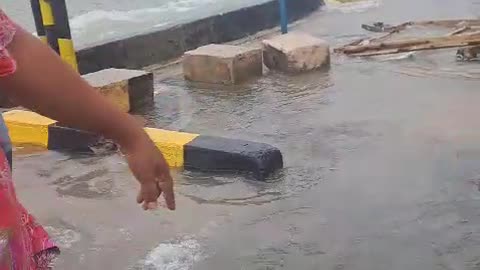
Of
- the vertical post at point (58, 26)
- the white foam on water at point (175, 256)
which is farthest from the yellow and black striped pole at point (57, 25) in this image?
the white foam on water at point (175, 256)

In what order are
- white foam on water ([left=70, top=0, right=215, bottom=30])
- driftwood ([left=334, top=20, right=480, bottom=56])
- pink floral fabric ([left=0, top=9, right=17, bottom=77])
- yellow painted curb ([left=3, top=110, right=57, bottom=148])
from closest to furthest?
pink floral fabric ([left=0, top=9, right=17, bottom=77]), yellow painted curb ([left=3, top=110, right=57, bottom=148]), driftwood ([left=334, top=20, right=480, bottom=56]), white foam on water ([left=70, top=0, right=215, bottom=30])

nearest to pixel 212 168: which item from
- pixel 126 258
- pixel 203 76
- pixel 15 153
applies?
pixel 126 258

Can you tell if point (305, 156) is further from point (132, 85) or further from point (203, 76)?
point (203, 76)

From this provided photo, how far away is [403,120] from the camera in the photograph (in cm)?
584

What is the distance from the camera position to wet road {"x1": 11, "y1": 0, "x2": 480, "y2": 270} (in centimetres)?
383

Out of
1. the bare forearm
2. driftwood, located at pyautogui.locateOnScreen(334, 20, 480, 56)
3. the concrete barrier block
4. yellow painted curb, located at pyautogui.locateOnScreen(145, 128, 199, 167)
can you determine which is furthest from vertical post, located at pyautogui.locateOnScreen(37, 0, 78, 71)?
the bare forearm

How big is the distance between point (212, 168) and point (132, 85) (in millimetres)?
1896

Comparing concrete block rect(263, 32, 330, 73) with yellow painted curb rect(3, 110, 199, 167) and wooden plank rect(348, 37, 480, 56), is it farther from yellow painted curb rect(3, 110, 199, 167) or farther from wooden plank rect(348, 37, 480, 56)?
yellow painted curb rect(3, 110, 199, 167)

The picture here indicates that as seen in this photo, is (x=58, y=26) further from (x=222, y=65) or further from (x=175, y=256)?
(x=175, y=256)

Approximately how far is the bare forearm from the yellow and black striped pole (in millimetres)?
4415

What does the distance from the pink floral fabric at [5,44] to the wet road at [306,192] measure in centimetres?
228

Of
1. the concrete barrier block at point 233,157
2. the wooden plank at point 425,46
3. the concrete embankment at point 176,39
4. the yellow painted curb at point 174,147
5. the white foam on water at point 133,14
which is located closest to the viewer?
the concrete barrier block at point 233,157

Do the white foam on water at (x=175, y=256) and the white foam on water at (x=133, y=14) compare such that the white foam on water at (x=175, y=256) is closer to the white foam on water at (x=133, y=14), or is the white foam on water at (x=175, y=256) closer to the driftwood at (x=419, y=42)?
the driftwood at (x=419, y=42)

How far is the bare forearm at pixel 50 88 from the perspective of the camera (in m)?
1.66
